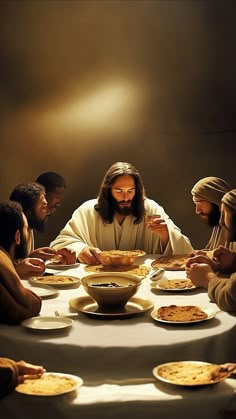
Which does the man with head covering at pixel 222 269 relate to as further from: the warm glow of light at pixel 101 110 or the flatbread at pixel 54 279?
the warm glow of light at pixel 101 110

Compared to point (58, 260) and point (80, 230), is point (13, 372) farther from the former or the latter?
point (80, 230)

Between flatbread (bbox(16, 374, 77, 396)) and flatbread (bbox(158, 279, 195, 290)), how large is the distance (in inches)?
42.6

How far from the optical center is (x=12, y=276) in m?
2.85

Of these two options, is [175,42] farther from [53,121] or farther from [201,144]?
[53,121]

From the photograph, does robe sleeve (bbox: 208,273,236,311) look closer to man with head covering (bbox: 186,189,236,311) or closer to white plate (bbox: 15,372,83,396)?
man with head covering (bbox: 186,189,236,311)

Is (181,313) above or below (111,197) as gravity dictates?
below

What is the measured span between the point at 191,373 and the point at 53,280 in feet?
4.28

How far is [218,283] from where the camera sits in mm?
3150

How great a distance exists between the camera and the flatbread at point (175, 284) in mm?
3434

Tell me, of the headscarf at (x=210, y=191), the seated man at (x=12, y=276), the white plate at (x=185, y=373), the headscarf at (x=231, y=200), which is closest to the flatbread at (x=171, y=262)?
the headscarf at (x=210, y=191)

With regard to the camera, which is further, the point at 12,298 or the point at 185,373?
the point at 12,298

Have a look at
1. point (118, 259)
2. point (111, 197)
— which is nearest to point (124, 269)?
point (118, 259)

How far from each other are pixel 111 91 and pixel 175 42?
2.92ft

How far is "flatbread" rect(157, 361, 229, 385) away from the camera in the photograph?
2437 mm
